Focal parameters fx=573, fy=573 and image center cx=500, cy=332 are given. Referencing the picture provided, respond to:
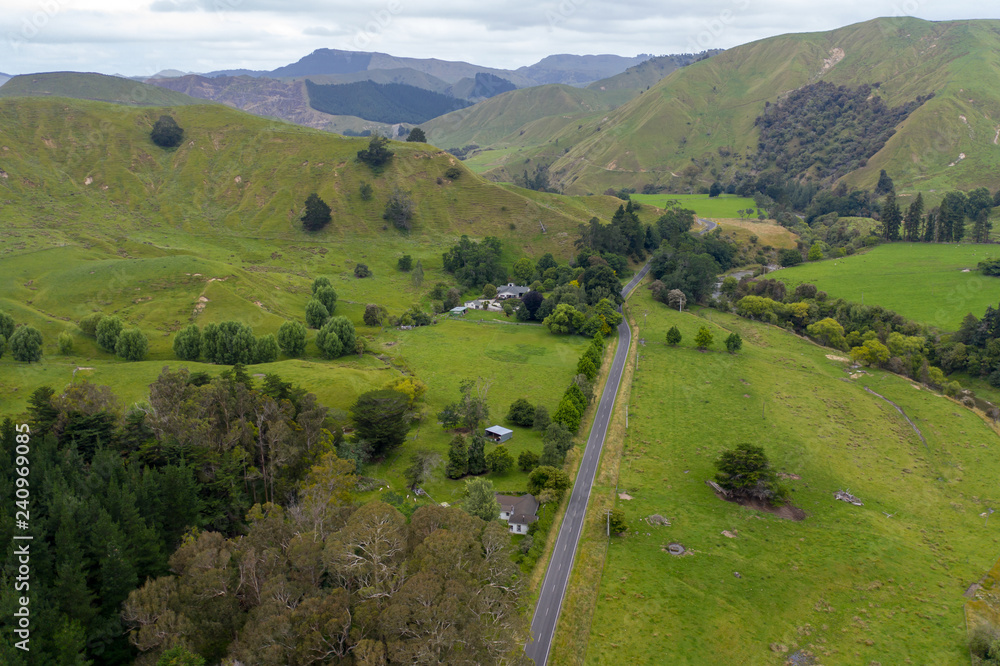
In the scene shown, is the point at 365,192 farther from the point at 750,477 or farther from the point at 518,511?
the point at 750,477

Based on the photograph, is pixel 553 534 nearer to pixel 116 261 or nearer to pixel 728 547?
pixel 728 547

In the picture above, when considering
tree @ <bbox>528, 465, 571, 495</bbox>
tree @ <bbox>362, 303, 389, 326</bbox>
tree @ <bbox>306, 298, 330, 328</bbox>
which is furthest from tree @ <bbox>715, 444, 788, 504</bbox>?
tree @ <bbox>306, 298, 330, 328</bbox>

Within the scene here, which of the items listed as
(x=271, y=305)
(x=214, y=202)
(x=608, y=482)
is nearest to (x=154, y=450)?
(x=608, y=482)

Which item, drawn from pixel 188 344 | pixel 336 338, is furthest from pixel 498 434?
pixel 188 344

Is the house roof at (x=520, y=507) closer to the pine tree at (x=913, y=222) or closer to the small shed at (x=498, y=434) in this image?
the small shed at (x=498, y=434)

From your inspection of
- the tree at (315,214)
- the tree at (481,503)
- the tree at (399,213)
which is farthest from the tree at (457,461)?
the tree at (399,213)

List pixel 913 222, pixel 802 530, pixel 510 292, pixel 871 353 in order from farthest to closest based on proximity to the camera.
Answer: pixel 913 222 → pixel 510 292 → pixel 871 353 → pixel 802 530

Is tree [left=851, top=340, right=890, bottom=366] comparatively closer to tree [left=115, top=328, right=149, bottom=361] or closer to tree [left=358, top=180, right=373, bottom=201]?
tree [left=115, top=328, right=149, bottom=361]
